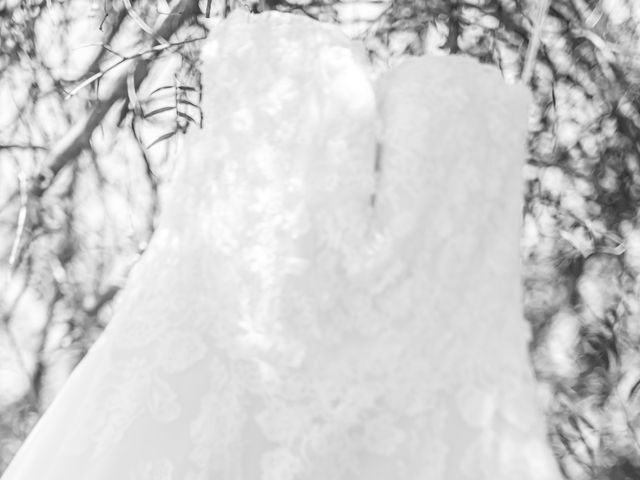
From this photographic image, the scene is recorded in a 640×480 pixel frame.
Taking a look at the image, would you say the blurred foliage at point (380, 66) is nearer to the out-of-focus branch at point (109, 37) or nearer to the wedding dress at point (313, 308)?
the out-of-focus branch at point (109, 37)

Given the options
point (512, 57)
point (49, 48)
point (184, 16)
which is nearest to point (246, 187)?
point (184, 16)

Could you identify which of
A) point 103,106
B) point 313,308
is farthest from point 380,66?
point 313,308

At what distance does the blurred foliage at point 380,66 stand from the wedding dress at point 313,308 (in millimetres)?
820

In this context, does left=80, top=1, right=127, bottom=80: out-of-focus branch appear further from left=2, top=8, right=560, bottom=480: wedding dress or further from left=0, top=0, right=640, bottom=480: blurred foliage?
left=2, top=8, right=560, bottom=480: wedding dress

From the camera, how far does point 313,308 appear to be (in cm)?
96

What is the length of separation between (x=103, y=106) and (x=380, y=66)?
1.85 ft

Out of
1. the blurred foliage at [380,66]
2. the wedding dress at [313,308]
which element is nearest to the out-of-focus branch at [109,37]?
the blurred foliage at [380,66]

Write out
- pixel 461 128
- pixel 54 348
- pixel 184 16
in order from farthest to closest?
pixel 54 348 → pixel 184 16 → pixel 461 128

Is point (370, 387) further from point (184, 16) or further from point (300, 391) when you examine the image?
point (184, 16)

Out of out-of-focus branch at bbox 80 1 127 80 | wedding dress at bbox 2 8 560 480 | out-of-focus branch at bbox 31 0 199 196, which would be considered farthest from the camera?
out-of-focus branch at bbox 80 1 127 80

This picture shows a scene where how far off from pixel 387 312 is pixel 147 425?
0.86ft

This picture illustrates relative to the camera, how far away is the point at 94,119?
1918 mm

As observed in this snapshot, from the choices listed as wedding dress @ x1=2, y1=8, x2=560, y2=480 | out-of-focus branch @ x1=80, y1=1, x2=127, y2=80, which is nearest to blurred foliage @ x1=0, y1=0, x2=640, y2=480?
out-of-focus branch @ x1=80, y1=1, x2=127, y2=80

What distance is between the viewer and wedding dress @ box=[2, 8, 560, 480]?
94cm
